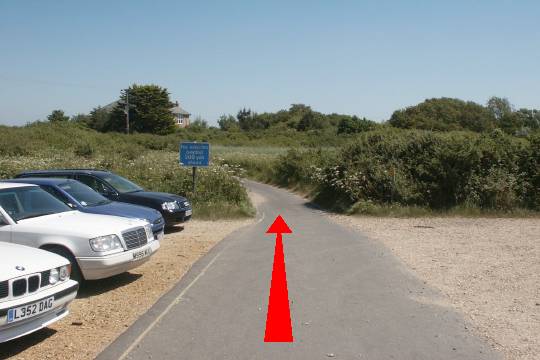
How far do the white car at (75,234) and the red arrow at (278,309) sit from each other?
7.06 ft

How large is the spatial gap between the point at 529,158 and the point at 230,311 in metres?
15.6

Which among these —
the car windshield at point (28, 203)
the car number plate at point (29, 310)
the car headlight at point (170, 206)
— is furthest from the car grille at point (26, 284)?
the car headlight at point (170, 206)

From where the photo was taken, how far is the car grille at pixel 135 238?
8156 millimetres

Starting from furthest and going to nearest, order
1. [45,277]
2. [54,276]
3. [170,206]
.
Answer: [170,206], [54,276], [45,277]

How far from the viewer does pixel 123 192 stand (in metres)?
13.9

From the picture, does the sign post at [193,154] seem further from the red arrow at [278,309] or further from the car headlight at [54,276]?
the car headlight at [54,276]

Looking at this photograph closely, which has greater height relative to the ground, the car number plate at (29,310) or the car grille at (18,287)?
the car grille at (18,287)

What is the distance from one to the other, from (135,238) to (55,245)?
3.86ft

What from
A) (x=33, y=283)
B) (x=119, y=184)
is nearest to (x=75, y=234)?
(x=33, y=283)

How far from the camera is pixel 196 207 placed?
1797 centimetres

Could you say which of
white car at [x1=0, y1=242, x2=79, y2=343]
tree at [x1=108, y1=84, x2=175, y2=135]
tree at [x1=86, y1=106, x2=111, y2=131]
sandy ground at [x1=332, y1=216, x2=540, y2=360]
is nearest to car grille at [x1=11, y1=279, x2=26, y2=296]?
white car at [x1=0, y1=242, x2=79, y2=343]

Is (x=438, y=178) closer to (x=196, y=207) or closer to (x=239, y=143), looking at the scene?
(x=196, y=207)

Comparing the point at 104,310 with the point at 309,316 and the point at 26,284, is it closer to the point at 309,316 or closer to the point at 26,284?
the point at 26,284

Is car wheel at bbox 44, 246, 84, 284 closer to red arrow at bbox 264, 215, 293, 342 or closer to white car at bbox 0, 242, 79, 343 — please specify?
white car at bbox 0, 242, 79, 343
